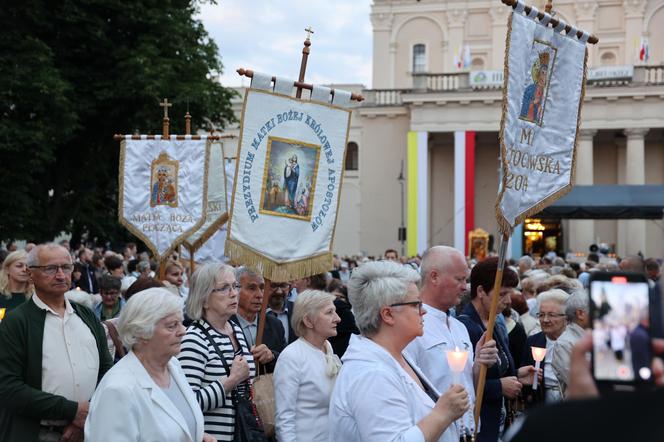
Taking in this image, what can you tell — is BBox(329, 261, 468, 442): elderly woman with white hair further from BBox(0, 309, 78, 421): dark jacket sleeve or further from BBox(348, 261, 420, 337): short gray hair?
BBox(0, 309, 78, 421): dark jacket sleeve

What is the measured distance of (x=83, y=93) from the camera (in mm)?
24344

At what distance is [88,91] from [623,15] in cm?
3359

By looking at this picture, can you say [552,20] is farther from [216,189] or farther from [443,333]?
[216,189]

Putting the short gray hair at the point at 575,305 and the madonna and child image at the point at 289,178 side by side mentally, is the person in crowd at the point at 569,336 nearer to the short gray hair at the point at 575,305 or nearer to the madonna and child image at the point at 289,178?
the short gray hair at the point at 575,305

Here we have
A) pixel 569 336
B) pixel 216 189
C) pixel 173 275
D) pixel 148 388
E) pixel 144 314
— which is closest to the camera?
pixel 148 388

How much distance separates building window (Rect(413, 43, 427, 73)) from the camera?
4975 centimetres

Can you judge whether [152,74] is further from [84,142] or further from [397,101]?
[397,101]

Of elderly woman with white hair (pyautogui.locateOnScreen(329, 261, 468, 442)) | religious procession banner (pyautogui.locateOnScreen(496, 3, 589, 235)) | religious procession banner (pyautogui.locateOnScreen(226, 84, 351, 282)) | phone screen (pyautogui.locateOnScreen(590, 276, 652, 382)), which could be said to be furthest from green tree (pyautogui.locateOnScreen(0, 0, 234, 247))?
phone screen (pyautogui.locateOnScreen(590, 276, 652, 382))

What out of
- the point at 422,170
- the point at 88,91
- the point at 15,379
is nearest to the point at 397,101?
the point at 422,170

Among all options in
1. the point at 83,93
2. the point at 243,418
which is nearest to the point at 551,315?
the point at 243,418

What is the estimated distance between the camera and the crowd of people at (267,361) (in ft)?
12.2

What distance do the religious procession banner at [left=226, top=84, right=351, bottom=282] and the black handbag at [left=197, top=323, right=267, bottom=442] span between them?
67.7 inches

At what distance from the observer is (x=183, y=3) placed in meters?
26.5

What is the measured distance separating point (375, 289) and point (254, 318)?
2918 millimetres
